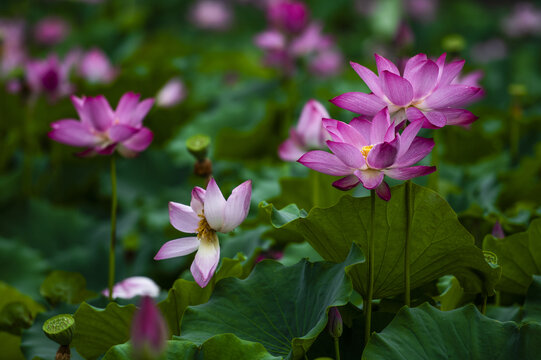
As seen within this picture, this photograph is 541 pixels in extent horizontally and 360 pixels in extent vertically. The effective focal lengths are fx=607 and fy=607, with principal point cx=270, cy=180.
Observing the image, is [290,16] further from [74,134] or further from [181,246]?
[181,246]

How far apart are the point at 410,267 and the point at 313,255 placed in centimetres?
26

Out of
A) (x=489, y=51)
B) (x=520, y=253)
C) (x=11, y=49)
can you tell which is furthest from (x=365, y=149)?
(x=489, y=51)

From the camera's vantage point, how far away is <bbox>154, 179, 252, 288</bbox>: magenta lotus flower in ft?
2.44

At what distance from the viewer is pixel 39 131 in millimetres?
1882

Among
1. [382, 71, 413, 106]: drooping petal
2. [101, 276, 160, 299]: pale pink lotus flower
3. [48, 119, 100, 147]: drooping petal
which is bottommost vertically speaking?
[101, 276, 160, 299]: pale pink lotus flower

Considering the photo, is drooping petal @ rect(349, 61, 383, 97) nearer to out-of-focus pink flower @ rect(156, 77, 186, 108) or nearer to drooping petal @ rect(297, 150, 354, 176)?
drooping petal @ rect(297, 150, 354, 176)

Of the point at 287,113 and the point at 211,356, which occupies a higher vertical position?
the point at 211,356

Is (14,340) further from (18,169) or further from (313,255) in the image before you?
(18,169)

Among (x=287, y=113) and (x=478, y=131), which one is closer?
(x=478, y=131)

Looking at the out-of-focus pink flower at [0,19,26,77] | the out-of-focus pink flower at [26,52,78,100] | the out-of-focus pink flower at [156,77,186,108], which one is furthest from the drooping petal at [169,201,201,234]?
the out-of-focus pink flower at [0,19,26,77]

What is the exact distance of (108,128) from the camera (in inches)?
37.4

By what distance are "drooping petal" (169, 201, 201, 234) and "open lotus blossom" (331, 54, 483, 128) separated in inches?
9.1

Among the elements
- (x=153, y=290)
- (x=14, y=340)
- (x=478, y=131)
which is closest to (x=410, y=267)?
(x=153, y=290)

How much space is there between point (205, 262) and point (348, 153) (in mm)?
222
